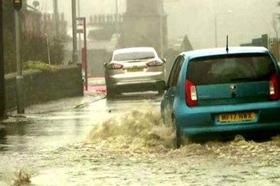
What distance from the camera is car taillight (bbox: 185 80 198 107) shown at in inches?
526

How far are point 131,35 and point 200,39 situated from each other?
28.4 ft

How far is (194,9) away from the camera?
12750 cm

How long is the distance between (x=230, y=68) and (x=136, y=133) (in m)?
2.41

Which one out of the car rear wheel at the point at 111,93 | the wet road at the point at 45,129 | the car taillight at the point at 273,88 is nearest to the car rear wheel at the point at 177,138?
the car taillight at the point at 273,88

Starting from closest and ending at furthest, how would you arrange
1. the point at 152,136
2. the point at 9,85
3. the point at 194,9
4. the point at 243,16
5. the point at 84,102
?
the point at 152,136 → the point at 9,85 → the point at 84,102 → the point at 243,16 → the point at 194,9

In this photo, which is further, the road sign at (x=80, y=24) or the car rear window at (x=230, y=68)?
the road sign at (x=80, y=24)

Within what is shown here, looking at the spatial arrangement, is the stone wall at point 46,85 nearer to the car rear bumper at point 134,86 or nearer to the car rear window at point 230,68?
the car rear bumper at point 134,86

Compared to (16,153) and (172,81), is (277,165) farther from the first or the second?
(16,153)

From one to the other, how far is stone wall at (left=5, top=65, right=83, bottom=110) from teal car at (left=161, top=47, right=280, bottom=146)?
10966 mm

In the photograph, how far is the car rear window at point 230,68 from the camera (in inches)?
528

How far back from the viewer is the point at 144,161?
494 inches

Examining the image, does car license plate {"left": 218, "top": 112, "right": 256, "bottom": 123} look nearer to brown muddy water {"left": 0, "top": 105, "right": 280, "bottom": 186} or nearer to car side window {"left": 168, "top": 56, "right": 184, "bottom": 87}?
brown muddy water {"left": 0, "top": 105, "right": 280, "bottom": 186}

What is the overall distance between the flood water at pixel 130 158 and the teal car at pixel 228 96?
222 mm

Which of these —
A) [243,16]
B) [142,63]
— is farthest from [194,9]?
[142,63]
